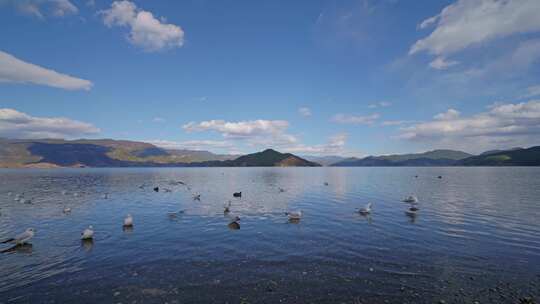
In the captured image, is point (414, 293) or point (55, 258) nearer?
point (414, 293)

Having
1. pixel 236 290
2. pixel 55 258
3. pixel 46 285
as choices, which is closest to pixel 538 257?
pixel 236 290

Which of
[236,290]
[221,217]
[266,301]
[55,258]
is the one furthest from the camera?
[221,217]

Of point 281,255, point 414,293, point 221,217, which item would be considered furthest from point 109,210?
point 414,293

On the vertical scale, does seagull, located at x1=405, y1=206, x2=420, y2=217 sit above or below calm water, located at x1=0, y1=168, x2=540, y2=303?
above

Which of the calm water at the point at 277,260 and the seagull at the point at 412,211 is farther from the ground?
the seagull at the point at 412,211

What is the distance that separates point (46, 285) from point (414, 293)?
68.8 ft

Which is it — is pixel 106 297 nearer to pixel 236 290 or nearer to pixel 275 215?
pixel 236 290

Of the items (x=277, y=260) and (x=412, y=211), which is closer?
(x=277, y=260)

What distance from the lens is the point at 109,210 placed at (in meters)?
37.7

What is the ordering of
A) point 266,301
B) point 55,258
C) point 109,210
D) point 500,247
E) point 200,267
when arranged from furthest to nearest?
point 109,210
point 500,247
point 55,258
point 200,267
point 266,301

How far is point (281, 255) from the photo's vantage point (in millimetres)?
19297

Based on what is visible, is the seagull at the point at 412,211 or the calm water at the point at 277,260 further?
the seagull at the point at 412,211

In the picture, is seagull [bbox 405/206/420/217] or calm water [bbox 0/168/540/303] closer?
calm water [bbox 0/168/540/303]

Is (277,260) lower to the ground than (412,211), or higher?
lower
